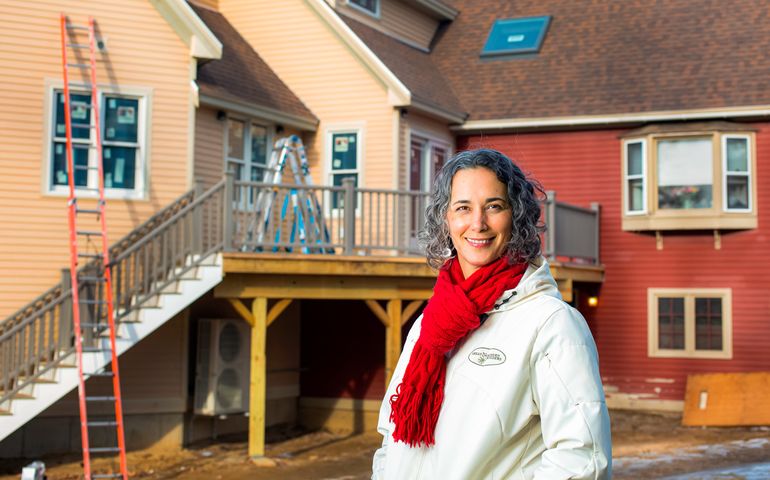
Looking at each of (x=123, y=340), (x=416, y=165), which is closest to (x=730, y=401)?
(x=416, y=165)

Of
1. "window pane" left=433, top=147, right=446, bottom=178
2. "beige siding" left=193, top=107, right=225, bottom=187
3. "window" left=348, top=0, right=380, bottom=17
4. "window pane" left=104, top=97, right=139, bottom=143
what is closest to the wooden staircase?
"window pane" left=104, top=97, right=139, bottom=143

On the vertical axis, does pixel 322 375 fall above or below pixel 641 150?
below

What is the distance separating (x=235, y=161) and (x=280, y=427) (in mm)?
4957

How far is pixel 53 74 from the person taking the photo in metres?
14.1

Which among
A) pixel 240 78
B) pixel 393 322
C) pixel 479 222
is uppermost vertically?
pixel 240 78

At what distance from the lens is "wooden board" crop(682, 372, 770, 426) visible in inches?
661

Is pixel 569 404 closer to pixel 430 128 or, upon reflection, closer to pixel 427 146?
pixel 427 146

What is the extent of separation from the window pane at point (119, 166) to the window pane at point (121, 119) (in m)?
0.16

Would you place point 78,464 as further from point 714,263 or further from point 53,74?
point 714,263

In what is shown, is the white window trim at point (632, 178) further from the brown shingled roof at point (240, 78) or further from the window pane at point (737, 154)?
the brown shingled roof at point (240, 78)

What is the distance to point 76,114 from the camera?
14203 mm

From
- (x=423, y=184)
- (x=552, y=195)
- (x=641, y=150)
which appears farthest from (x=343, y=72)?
(x=641, y=150)

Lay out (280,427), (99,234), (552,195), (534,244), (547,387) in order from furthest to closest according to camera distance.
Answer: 1. (280,427)
2. (552,195)
3. (99,234)
4. (534,244)
5. (547,387)

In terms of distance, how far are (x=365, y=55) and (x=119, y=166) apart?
5.08 m
